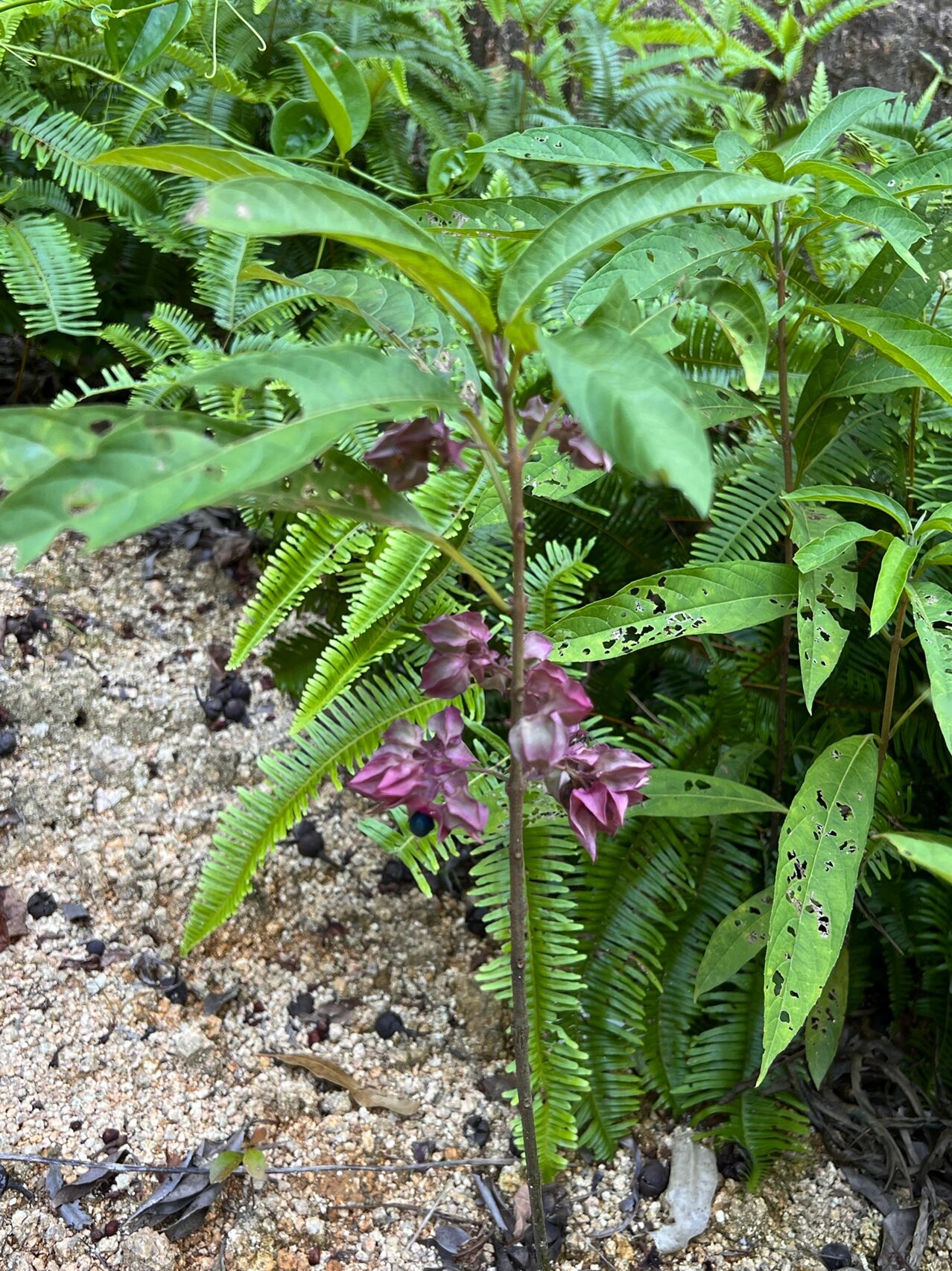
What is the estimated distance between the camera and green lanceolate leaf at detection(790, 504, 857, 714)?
118 centimetres

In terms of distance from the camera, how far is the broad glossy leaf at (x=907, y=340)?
108 centimetres

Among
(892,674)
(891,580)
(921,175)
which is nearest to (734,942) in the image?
(892,674)

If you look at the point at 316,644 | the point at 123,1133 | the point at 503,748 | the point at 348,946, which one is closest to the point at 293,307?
the point at 316,644

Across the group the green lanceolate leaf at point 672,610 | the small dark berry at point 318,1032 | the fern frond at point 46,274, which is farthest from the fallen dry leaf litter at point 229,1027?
the green lanceolate leaf at point 672,610

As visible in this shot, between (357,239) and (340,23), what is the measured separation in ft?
8.33

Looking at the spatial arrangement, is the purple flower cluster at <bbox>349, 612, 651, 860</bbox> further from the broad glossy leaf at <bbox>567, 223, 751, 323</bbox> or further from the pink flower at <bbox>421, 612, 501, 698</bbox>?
the broad glossy leaf at <bbox>567, 223, 751, 323</bbox>

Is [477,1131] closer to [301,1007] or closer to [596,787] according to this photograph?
[301,1007]

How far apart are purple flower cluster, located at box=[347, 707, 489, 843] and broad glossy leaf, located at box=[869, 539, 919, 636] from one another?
1.63ft

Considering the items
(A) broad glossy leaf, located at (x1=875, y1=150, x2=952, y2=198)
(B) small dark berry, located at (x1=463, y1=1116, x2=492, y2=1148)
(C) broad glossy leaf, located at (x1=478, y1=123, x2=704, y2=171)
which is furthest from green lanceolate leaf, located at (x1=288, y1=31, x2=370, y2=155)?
(B) small dark berry, located at (x1=463, y1=1116, x2=492, y2=1148)

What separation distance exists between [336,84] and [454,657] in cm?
142

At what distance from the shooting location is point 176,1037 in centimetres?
157

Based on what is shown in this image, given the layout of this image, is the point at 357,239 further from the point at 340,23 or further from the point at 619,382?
the point at 340,23

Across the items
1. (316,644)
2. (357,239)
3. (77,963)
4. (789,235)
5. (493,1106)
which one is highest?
(357,239)

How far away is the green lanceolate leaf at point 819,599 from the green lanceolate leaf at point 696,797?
21cm
